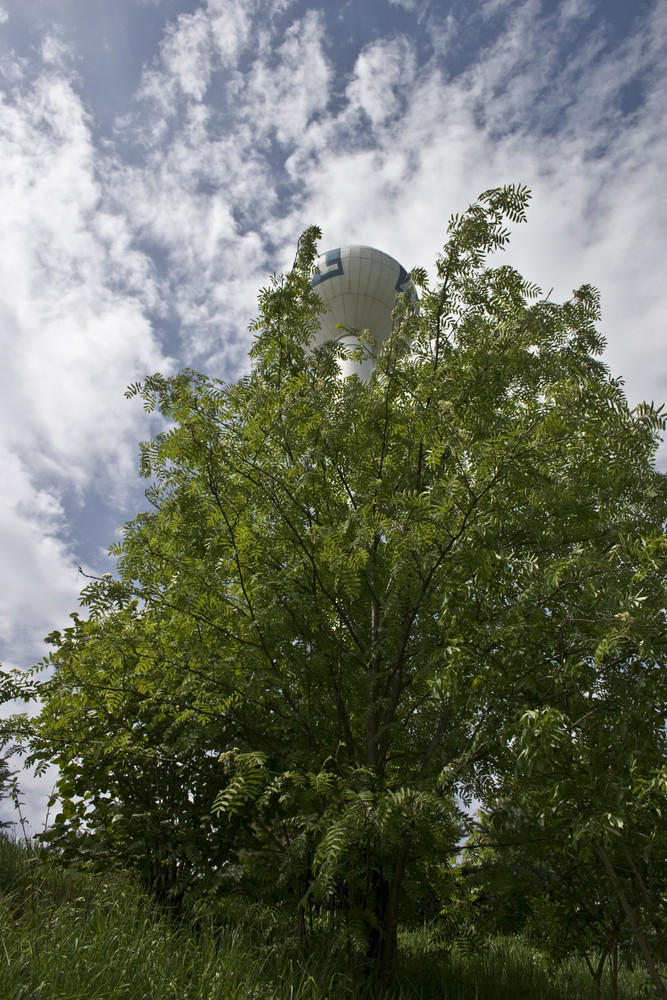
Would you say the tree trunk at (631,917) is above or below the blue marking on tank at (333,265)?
below

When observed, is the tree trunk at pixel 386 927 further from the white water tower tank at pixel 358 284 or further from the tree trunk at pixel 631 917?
the white water tower tank at pixel 358 284

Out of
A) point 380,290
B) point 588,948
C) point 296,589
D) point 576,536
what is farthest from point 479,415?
point 380,290

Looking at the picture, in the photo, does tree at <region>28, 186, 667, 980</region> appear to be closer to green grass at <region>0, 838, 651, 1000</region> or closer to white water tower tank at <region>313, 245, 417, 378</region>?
green grass at <region>0, 838, 651, 1000</region>

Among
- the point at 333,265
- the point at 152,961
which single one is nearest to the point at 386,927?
the point at 152,961

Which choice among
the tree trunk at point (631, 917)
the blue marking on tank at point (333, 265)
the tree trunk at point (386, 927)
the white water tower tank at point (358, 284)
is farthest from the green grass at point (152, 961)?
the blue marking on tank at point (333, 265)

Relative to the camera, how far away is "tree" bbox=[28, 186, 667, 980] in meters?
3.93

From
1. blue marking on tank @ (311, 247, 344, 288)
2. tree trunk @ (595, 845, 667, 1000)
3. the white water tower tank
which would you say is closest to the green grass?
tree trunk @ (595, 845, 667, 1000)

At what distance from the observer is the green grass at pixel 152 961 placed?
3088 mm

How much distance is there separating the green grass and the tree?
43cm

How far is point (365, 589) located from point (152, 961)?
291 centimetres

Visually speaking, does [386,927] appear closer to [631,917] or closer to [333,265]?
[631,917]

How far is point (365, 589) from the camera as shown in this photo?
541 centimetres

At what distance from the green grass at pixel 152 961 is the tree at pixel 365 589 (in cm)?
43

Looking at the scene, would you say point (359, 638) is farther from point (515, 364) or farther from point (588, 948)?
point (588, 948)
